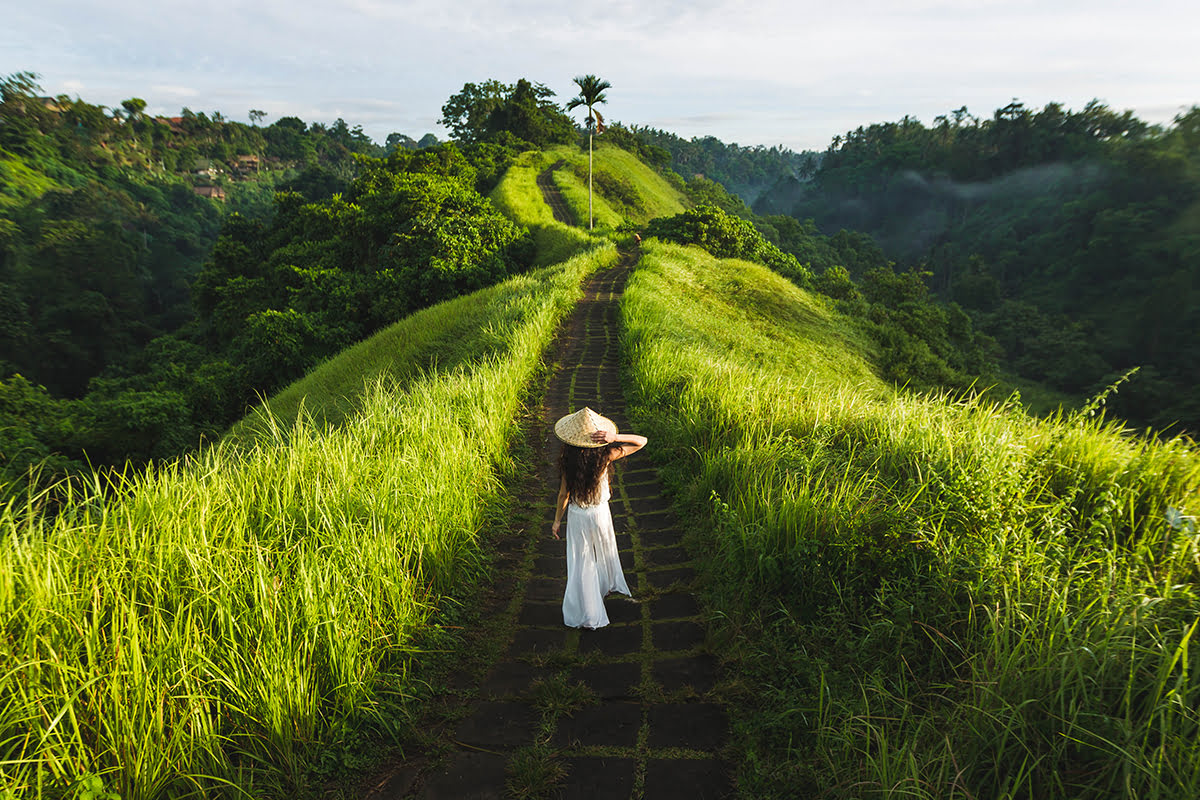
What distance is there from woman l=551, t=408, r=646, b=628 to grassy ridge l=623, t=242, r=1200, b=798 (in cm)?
76

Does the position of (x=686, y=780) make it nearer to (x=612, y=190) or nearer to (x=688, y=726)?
(x=688, y=726)

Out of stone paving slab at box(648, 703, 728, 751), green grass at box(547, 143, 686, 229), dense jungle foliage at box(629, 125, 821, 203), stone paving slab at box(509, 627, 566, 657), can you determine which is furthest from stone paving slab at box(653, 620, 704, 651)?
dense jungle foliage at box(629, 125, 821, 203)

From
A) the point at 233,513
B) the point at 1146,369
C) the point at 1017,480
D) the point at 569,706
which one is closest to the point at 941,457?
the point at 1017,480

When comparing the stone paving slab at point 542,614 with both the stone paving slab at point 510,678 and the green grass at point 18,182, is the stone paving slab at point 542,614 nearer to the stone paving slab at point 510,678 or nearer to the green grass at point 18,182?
the stone paving slab at point 510,678

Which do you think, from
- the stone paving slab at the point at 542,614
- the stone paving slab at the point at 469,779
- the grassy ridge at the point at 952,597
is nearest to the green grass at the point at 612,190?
the grassy ridge at the point at 952,597

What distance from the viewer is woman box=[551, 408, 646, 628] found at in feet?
12.0

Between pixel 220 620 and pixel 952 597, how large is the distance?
3.58 metres

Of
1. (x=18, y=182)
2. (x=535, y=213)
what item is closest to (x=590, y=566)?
(x=535, y=213)

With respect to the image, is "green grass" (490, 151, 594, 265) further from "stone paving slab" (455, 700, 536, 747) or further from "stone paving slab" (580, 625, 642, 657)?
"stone paving slab" (455, 700, 536, 747)

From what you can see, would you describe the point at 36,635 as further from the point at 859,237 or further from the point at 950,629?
the point at 859,237

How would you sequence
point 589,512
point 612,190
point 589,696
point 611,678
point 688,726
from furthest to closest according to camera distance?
point 612,190 < point 589,512 < point 611,678 < point 589,696 < point 688,726

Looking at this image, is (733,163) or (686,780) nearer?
(686,780)

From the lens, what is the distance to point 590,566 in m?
3.68

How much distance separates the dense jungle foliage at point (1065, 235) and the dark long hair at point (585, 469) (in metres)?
28.6
